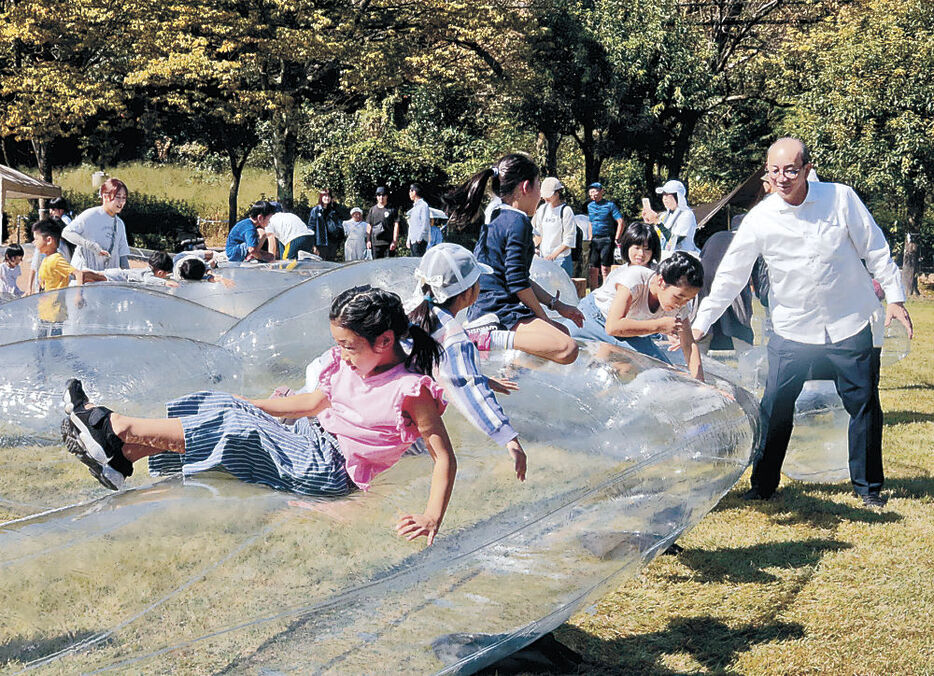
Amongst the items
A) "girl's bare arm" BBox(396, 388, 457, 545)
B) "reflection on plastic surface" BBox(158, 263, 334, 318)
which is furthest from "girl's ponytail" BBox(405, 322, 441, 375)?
"reflection on plastic surface" BBox(158, 263, 334, 318)

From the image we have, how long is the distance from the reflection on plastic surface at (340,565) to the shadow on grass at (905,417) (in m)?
5.04

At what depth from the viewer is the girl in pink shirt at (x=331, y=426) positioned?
3.18m

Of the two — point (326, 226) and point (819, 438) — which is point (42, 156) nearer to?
point (326, 226)

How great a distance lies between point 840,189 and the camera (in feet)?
18.2

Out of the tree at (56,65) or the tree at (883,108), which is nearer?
the tree at (883,108)

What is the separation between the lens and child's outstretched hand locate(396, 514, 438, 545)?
312cm

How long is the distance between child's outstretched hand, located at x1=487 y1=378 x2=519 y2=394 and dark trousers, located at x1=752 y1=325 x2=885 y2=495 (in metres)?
1.95

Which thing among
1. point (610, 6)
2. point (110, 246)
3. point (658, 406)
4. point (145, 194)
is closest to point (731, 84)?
point (610, 6)

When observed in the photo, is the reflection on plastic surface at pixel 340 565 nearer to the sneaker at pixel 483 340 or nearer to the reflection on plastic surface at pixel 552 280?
the sneaker at pixel 483 340

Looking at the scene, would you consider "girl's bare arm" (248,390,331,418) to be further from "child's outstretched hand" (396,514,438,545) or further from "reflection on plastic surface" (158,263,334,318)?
"reflection on plastic surface" (158,263,334,318)

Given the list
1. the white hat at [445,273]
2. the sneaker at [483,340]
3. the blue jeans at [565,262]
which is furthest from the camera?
the blue jeans at [565,262]

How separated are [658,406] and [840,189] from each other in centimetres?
210

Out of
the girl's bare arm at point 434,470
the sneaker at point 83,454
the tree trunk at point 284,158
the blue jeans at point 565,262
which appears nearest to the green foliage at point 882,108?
the blue jeans at point 565,262

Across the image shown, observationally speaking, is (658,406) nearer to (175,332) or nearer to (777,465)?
(777,465)
